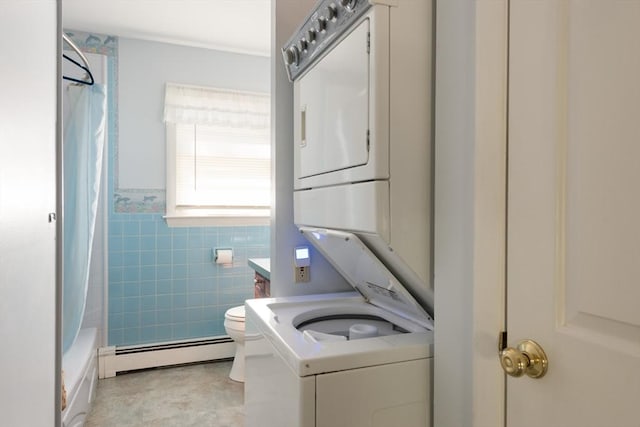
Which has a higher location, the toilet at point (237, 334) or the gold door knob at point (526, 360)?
the gold door knob at point (526, 360)

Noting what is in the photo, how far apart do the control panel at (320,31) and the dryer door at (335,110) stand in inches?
1.4

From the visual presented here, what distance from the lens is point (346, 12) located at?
1.33m

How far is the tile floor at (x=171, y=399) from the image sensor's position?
8.61ft

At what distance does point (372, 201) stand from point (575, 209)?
541 mm

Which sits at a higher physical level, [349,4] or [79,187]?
[349,4]

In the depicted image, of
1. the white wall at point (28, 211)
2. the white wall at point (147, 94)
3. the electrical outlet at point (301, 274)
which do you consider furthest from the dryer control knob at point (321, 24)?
the white wall at point (147, 94)

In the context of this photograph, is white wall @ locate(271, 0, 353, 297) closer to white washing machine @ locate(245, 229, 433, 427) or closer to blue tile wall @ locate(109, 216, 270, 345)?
white washing machine @ locate(245, 229, 433, 427)

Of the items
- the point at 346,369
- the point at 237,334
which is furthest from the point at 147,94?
the point at 346,369

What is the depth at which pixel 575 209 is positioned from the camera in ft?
2.69

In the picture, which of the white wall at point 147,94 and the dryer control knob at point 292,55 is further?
the white wall at point 147,94

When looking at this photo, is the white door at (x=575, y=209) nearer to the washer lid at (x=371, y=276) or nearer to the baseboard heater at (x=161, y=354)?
the washer lid at (x=371, y=276)

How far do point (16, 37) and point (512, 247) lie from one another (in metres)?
1.17

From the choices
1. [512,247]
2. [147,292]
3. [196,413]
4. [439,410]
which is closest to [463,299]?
[512,247]

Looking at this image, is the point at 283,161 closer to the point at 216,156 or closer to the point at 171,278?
the point at 216,156
